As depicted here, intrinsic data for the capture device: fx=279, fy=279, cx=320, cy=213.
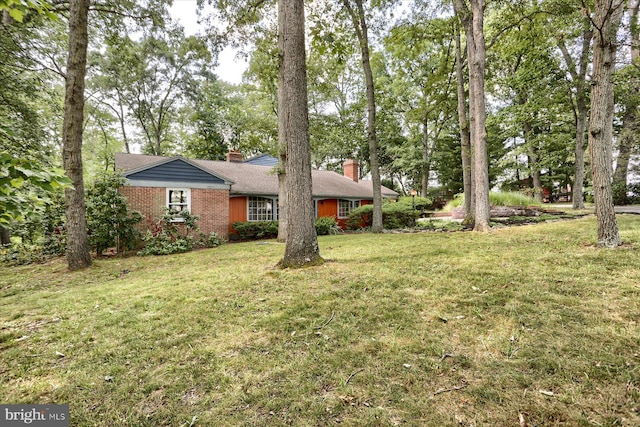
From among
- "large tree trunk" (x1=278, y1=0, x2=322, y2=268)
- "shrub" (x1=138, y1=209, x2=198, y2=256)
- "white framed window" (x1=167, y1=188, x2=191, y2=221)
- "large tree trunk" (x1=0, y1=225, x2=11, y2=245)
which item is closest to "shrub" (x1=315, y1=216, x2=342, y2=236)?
"shrub" (x1=138, y1=209, x2=198, y2=256)

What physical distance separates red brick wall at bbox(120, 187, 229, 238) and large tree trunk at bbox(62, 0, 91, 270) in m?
3.45

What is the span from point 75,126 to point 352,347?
874 cm

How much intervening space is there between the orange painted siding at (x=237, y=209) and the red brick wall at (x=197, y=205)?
0.94 m

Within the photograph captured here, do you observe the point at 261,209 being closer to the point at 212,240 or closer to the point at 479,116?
the point at 212,240

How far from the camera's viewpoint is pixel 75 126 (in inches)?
283

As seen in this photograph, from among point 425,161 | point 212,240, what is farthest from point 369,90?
point 425,161

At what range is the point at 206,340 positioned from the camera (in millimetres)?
2896

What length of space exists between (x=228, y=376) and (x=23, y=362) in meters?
2.12

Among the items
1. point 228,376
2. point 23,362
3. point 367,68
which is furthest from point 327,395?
point 367,68

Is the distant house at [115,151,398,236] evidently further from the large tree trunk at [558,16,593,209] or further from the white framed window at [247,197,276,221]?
the large tree trunk at [558,16,593,209]

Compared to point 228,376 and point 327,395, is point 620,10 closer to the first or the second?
point 327,395

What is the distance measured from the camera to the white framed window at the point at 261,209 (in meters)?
14.8

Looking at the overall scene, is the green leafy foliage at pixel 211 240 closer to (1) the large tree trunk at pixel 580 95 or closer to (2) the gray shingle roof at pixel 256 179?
(2) the gray shingle roof at pixel 256 179

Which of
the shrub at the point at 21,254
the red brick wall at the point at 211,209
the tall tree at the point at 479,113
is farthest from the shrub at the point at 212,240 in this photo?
the tall tree at the point at 479,113
